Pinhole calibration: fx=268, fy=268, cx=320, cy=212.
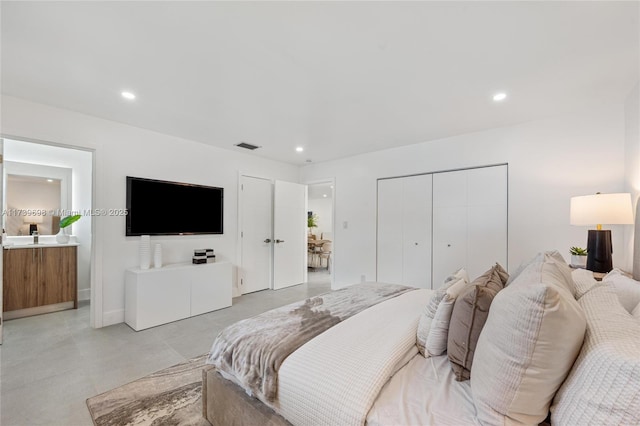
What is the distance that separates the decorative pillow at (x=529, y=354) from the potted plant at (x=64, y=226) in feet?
16.8

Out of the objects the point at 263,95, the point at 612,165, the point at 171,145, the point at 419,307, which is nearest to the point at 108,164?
the point at 171,145

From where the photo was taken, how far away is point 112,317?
10.3 feet

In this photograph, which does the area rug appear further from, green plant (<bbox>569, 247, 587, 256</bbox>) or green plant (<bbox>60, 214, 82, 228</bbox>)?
green plant (<bbox>569, 247, 587, 256</bbox>)

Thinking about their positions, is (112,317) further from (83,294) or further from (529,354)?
(529,354)

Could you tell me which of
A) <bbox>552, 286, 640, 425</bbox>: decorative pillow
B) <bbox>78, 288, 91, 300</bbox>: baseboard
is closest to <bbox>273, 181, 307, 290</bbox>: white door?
<bbox>78, 288, 91, 300</bbox>: baseboard

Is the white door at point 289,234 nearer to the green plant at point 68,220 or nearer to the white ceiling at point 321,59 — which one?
the white ceiling at point 321,59

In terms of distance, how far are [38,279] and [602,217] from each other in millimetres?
6163

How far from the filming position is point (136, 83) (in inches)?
90.8

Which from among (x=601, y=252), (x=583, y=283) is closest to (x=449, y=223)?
(x=601, y=252)

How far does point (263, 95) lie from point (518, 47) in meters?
2.00

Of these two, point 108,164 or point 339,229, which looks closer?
point 108,164

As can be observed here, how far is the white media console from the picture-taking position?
304 cm

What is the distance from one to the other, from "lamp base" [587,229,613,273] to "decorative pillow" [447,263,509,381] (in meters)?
1.81

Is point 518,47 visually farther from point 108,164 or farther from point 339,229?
point 108,164
